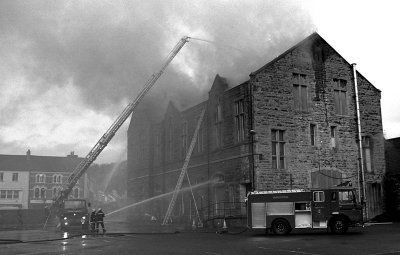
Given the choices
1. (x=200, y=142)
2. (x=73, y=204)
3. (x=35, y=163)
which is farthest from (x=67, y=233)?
(x=35, y=163)

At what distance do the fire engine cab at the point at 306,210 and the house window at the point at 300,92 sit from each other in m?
9.45

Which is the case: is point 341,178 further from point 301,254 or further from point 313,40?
point 301,254

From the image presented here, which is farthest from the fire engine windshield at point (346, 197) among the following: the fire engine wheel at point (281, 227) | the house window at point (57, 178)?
the house window at point (57, 178)

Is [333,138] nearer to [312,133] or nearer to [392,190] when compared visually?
[312,133]

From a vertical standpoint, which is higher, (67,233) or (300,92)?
(300,92)

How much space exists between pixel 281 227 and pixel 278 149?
760 cm

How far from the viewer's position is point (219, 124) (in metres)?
31.0

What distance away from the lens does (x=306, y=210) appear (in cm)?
2103

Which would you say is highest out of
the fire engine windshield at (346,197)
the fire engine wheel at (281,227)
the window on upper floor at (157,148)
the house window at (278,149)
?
the window on upper floor at (157,148)

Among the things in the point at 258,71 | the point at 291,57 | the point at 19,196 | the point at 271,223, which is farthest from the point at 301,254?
the point at 19,196

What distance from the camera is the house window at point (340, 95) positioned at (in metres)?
30.9

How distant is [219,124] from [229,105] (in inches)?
70.9

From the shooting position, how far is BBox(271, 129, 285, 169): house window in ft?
91.6

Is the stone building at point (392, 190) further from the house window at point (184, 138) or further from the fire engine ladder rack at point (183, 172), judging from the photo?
the house window at point (184, 138)
